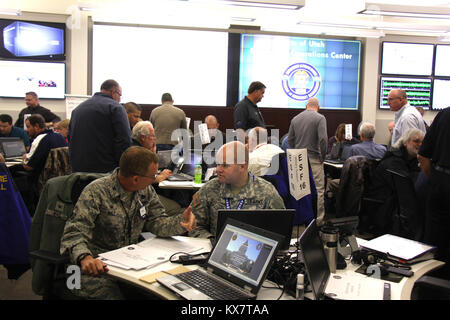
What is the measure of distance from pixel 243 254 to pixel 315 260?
12.4 inches

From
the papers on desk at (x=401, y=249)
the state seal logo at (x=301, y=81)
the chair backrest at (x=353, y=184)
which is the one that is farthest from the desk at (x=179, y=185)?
the state seal logo at (x=301, y=81)

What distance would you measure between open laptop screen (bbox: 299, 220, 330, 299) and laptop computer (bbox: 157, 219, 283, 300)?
123 millimetres

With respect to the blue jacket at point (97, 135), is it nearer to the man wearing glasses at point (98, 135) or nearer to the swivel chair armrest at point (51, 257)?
the man wearing glasses at point (98, 135)

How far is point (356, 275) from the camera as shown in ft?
6.93

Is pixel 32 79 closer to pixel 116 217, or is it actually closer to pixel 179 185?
pixel 179 185

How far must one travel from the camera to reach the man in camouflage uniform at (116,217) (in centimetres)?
221

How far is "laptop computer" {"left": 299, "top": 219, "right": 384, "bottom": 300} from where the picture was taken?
1.75 metres

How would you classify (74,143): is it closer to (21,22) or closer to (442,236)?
(442,236)

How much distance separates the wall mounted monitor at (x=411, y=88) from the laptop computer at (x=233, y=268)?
311 inches

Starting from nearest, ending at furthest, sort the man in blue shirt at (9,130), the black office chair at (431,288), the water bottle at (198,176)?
the black office chair at (431,288)
the water bottle at (198,176)
the man in blue shirt at (9,130)

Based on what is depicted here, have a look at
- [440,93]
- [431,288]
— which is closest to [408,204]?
[431,288]

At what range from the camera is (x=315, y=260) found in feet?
6.08
